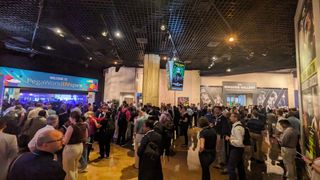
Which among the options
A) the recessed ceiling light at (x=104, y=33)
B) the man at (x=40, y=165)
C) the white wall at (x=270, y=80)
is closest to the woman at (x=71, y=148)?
the man at (x=40, y=165)

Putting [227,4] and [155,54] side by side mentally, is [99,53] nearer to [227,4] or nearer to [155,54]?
[155,54]

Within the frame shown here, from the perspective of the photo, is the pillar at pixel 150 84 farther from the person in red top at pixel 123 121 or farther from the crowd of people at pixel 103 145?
the crowd of people at pixel 103 145

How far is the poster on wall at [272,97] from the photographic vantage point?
49.7 feet

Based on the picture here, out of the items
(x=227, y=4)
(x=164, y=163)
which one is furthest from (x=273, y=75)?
(x=164, y=163)

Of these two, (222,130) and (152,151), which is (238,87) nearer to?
(222,130)

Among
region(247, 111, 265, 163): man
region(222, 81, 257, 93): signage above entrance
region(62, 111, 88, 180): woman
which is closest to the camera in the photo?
region(62, 111, 88, 180): woman

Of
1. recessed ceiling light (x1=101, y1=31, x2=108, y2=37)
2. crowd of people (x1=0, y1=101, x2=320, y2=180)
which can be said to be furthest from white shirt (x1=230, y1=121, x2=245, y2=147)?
recessed ceiling light (x1=101, y1=31, x2=108, y2=37)

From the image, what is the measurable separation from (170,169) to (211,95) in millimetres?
11518

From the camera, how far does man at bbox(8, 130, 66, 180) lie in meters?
1.57

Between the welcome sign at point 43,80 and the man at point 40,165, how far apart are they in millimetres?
9044

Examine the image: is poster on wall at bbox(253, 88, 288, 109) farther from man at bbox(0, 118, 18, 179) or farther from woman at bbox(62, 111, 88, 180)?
man at bbox(0, 118, 18, 179)

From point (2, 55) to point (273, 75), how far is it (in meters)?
17.6

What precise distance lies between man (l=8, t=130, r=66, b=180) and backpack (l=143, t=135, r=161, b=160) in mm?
1436

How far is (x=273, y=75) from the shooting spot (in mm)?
15414
